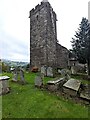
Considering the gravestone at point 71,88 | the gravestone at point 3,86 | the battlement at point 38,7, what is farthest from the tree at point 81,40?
the gravestone at point 3,86

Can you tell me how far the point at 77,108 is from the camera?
7.45 m

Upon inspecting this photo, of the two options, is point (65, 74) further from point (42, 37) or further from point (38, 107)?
point (42, 37)

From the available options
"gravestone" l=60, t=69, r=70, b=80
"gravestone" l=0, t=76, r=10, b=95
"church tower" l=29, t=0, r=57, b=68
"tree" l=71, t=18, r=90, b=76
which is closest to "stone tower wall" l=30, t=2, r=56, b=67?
"church tower" l=29, t=0, r=57, b=68

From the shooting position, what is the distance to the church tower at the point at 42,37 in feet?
80.1

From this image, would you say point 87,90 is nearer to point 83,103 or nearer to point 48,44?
point 83,103

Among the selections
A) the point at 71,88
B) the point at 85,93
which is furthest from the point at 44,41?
the point at 85,93

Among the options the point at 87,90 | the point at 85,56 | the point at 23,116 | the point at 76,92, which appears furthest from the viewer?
the point at 85,56

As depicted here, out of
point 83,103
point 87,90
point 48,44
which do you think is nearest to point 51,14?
point 48,44

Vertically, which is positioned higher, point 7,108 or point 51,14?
point 51,14

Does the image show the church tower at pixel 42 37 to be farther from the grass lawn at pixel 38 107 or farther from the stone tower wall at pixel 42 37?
the grass lawn at pixel 38 107

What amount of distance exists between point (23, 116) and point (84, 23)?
19.7 m

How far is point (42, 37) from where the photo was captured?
2483 centimetres

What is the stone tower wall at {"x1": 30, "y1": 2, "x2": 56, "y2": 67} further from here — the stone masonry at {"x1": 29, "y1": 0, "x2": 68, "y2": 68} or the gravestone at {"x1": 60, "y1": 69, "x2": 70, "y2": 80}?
the gravestone at {"x1": 60, "y1": 69, "x2": 70, "y2": 80}

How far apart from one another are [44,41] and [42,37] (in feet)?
2.95
